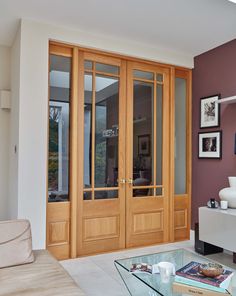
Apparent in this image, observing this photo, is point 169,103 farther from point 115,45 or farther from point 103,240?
point 103,240

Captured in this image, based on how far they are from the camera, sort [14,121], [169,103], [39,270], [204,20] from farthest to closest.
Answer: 1. [169,103]
2. [14,121]
3. [204,20]
4. [39,270]

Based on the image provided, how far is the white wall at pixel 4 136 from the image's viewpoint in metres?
3.81

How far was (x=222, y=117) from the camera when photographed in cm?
388

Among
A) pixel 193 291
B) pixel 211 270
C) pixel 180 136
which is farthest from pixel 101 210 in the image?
pixel 193 291

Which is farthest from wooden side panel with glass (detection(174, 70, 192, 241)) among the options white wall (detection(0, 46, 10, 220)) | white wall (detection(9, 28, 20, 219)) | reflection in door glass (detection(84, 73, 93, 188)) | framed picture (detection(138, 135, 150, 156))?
white wall (detection(0, 46, 10, 220))

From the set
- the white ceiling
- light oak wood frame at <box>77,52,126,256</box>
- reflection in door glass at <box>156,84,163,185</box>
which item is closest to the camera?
the white ceiling

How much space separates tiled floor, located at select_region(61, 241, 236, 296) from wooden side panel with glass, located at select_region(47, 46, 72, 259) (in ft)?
1.03

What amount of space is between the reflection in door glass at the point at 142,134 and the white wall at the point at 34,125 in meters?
1.28

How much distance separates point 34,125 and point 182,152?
7.35 feet

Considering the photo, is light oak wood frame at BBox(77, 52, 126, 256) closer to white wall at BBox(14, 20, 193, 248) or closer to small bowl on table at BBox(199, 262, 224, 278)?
white wall at BBox(14, 20, 193, 248)

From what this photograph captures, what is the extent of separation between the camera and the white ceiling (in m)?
2.86

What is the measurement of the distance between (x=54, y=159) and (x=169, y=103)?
1839 mm

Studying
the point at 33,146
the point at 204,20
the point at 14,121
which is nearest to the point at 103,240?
the point at 33,146

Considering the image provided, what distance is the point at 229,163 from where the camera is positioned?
12.4ft
